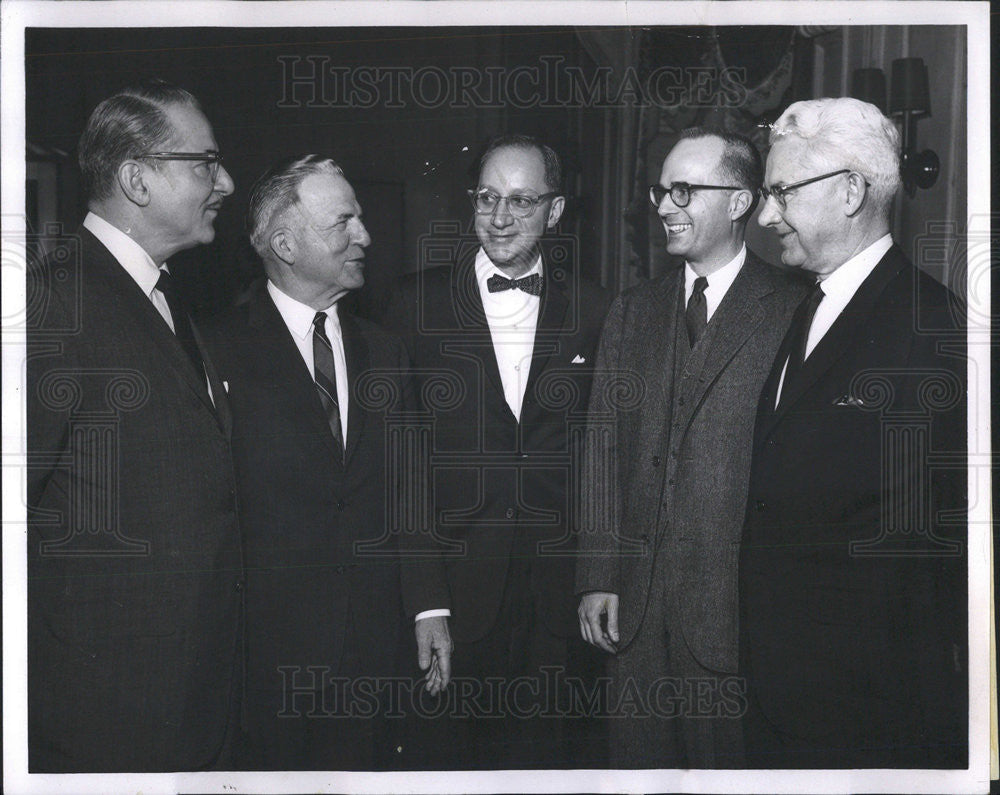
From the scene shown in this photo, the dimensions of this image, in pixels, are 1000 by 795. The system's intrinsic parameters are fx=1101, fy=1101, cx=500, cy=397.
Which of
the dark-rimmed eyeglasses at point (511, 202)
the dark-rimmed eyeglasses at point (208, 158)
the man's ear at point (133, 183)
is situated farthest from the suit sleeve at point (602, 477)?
the man's ear at point (133, 183)

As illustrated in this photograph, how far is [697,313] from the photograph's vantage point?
119 inches

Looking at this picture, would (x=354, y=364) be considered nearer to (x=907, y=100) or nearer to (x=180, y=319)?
(x=180, y=319)

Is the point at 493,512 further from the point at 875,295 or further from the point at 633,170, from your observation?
the point at 875,295

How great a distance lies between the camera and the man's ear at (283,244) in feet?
9.97

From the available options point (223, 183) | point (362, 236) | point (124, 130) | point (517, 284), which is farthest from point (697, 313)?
point (124, 130)

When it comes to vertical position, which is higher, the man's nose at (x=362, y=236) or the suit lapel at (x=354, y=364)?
the man's nose at (x=362, y=236)

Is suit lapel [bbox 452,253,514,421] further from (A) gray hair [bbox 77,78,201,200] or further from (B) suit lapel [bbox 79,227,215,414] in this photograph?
(A) gray hair [bbox 77,78,201,200]

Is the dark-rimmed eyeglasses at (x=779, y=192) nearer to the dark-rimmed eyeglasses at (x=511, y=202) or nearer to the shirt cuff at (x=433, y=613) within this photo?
the dark-rimmed eyeglasses at (x=511, y=202)

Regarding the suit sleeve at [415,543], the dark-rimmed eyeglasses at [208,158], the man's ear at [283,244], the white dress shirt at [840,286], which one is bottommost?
the suit sleeve at [415,543]

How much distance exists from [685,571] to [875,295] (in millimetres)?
929

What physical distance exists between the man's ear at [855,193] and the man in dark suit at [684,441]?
25 cm

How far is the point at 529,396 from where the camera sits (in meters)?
3.06

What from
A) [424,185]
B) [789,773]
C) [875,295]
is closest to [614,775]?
[789,773]

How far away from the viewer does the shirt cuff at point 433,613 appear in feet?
10.1
